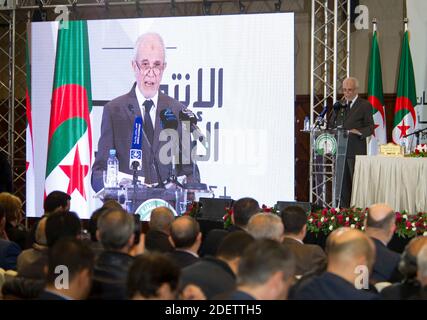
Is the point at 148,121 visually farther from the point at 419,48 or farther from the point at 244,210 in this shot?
the point at 244,210

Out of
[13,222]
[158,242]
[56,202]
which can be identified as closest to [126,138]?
[56,202]

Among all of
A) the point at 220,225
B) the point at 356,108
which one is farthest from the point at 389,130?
the point at 220,225

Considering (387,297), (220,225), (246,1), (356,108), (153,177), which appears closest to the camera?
(387,297)

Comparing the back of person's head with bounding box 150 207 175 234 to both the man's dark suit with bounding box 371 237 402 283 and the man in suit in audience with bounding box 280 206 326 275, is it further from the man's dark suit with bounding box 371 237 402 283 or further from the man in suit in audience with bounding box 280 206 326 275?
the man's dark suit with bounding box 371 237 402 283

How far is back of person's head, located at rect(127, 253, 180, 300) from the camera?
2771 mm

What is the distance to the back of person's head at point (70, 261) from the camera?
3.06m

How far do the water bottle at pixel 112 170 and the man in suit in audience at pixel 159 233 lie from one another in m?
5.21

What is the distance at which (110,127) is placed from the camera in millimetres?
10383

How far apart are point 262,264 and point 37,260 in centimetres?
132

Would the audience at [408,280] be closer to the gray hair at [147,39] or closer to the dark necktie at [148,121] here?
the dark necktie at [148,121]

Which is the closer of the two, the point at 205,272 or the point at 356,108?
the point at 205,272

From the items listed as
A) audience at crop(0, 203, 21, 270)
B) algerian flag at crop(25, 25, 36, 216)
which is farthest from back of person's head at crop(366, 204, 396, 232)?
algerian flag at crop(25, 25, 36, 216)

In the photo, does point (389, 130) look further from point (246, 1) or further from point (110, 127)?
point (110, 127)
